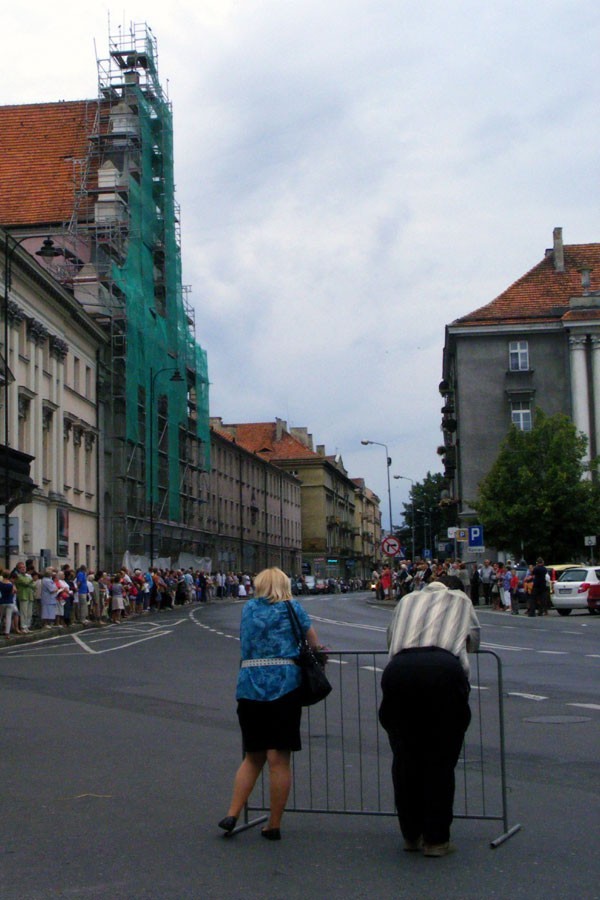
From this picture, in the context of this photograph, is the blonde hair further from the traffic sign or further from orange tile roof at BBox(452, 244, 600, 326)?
orange tile roof at BBox(452, 244, 600, 326)

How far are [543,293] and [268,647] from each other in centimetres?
6971

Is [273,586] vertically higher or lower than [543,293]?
lower

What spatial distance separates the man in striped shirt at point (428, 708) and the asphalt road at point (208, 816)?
22cm

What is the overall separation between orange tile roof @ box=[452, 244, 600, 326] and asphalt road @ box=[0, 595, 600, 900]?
2248 inches

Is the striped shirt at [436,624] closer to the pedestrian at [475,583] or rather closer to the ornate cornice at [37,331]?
the ornate cornice at [37,331]

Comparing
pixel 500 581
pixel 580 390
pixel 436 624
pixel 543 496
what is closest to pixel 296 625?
pixel 436 624

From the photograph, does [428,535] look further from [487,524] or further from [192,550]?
[487,524]

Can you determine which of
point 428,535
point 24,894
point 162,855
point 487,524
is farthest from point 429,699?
point 428,535

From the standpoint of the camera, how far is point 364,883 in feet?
20.2

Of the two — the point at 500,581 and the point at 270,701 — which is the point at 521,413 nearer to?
the point at 500,581

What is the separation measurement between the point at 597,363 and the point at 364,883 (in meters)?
66.2

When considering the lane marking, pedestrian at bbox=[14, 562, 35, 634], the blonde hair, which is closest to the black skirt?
the blonde hair

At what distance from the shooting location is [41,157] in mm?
71812

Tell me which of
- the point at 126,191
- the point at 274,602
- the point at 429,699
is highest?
the point at 126,191
